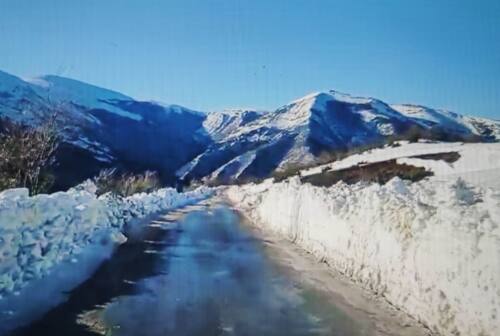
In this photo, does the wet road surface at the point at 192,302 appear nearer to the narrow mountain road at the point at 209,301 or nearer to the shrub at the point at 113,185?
the narrow mountain road at the point at 209,301

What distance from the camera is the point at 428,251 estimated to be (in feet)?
25.8

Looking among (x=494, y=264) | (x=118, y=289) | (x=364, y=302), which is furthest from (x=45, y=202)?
(x=494, y=264)

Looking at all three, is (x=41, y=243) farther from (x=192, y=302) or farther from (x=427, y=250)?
(x=427, y=250)

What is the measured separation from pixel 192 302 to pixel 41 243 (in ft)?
10.8

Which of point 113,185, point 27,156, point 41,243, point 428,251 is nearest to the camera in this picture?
point 428,251

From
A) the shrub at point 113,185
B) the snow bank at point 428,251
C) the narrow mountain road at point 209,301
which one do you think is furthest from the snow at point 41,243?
the shrub at point 113,185

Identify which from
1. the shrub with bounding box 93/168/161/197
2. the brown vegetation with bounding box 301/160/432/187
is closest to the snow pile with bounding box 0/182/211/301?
the shrub with bounding box 93/168/161/197

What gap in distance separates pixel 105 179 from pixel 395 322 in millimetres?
32667

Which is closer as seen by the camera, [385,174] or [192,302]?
[192,302]

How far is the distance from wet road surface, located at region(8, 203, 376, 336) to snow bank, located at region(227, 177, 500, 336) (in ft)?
3.61

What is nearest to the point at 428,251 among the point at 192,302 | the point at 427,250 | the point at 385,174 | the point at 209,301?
the point at 427,250

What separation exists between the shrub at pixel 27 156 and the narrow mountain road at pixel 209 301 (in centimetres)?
639

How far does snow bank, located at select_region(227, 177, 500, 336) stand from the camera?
247 inches

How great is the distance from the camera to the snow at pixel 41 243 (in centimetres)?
807
